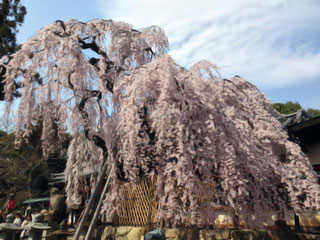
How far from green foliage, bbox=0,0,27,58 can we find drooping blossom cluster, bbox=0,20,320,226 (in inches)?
362

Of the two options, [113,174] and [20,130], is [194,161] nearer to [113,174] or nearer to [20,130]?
[113,174]

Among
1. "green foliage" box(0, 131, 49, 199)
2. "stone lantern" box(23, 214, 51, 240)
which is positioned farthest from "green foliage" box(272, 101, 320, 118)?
"stone lantern" box(23, 214, 51, 240)

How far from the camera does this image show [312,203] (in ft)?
15.4

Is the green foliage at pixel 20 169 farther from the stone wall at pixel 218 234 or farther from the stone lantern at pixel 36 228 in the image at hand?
the stone lantern at pixel 36 228

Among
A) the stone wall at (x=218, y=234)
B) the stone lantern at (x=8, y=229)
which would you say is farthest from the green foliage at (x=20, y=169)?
the stone lantern at (x=8, y=229)

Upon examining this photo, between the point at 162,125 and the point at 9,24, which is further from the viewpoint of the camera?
the point at 9,24

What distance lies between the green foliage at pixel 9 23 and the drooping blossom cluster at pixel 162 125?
9.20 meters

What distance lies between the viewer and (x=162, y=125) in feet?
13.8

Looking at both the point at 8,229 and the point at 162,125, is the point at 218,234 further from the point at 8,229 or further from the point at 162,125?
the point at 8,229

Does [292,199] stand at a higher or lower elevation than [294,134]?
lower

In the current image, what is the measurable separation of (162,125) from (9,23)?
13625mm

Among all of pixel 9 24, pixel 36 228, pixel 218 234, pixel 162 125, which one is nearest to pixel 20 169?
pixel 9 24

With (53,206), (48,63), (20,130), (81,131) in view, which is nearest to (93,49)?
(48,63)

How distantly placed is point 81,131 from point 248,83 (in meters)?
4.11
